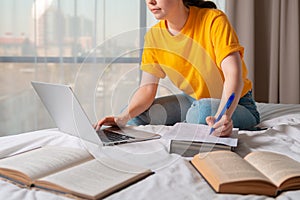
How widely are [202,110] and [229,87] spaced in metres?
0.12

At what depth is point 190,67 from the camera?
162 centimetres

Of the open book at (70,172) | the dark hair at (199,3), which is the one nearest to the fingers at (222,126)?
the open book at (70,172)

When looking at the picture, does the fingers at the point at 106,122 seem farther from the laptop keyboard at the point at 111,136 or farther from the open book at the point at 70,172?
the open book at the point at 70,172

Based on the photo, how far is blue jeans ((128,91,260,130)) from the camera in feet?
4.71

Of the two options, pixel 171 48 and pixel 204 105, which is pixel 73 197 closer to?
pixel 204 105

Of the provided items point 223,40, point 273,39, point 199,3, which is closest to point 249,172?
point 223,40

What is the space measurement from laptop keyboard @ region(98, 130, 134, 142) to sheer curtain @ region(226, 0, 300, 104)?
1.81 meters

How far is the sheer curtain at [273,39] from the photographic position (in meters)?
2.85

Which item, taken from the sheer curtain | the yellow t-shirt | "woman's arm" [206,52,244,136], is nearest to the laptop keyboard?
"woman's arm" [206,52,244,136]

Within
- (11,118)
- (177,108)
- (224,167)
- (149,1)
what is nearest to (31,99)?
(11,118)

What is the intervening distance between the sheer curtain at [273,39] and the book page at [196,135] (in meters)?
1.72

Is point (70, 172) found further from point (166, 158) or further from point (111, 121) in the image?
point (111, 121)

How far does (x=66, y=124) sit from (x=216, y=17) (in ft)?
2.22

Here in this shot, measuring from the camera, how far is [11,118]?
270 cm
